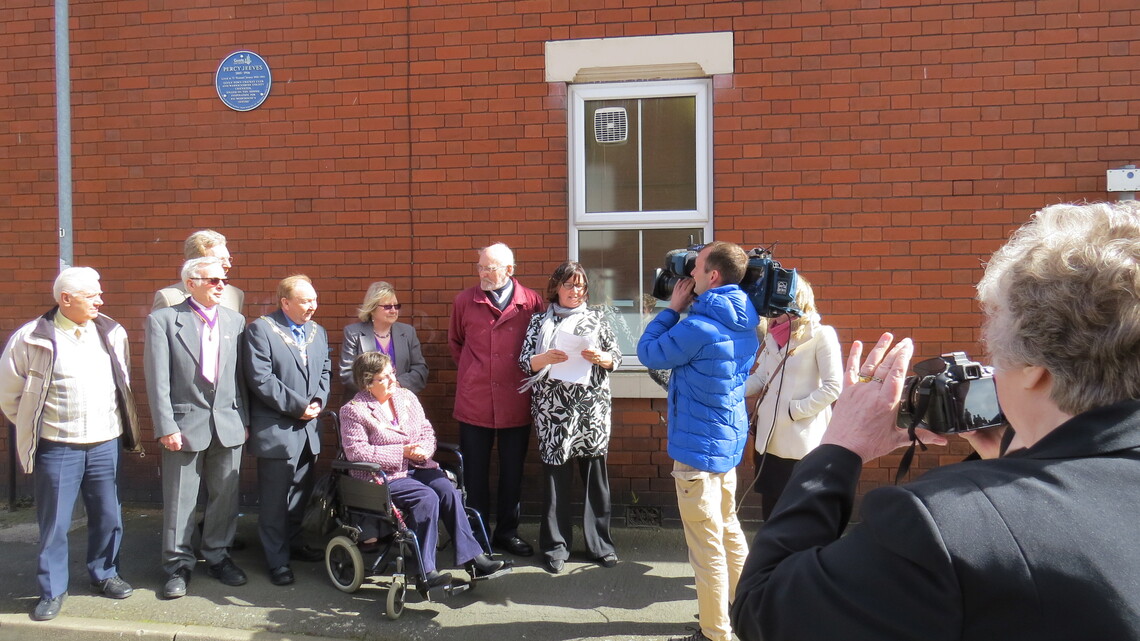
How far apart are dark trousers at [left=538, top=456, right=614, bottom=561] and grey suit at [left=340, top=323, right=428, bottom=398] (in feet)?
3.49

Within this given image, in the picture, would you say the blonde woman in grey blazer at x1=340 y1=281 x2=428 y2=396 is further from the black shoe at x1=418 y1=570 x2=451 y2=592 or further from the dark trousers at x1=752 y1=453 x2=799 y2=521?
the dark trousers at x1=752 y1=453 x2=799 y2=521

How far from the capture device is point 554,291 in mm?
5148

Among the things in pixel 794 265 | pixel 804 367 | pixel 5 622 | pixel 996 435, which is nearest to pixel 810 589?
pixel 996 435

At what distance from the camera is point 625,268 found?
229 inches

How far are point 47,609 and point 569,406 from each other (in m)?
3.07

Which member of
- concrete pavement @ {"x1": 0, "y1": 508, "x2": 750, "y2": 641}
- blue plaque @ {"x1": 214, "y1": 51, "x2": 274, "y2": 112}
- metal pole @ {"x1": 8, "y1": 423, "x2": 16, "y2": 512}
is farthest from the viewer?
metal pole @ {"x1": 8, "y1": 423, "x2": 16, "y2": 512}

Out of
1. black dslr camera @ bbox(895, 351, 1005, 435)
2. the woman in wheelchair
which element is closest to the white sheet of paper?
the woman in wheelchair

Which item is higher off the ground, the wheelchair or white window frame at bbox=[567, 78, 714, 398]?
white window frame at bbox=[567, 78, 714, 398]

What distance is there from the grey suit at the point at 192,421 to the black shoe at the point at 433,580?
145cm

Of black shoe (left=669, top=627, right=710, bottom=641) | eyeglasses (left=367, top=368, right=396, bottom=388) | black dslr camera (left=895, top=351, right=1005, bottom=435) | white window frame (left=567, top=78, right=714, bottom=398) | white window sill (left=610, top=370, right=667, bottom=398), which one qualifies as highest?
white window frame (left=567, top=78, right=714, bottom=398)

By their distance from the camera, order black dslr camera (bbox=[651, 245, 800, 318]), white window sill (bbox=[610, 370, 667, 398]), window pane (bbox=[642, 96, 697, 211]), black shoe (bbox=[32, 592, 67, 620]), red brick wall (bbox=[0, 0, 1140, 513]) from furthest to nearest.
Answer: window pane (bbox=[642, 96, 697, 211]) → white window sill (bbox=[610, 370, 667, 398]) → red brick wall (bbox=[0, 0, 1140, 513]) → black shoe (bbox=[32, 592, 67, 620]) → black dslr camera (bbox=[651, 245, 800, 318])

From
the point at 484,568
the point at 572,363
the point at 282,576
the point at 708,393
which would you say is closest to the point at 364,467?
the point at 484,568

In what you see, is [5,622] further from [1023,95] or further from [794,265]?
[1023,95]

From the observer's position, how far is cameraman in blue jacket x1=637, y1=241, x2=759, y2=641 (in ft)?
12.5
